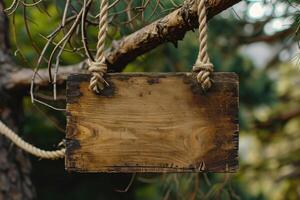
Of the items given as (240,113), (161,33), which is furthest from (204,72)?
(240,113)

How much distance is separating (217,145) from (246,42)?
2.32 metres

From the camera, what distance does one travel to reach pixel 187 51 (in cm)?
273

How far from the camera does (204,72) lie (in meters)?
1.06

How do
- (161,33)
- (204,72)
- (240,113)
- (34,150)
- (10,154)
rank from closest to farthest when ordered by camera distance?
(204,72) → (161,33) → (34,150) → (10,154) → (240,113)

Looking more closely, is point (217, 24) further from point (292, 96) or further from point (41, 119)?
point (292, 96)

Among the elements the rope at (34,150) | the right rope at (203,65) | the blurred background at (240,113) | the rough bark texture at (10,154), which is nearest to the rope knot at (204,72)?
the right rope at (203,65)

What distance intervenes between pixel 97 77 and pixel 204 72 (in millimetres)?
185

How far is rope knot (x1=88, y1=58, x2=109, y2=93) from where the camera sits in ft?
3.54

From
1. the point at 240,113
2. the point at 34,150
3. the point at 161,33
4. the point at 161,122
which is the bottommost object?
the point at 161,122

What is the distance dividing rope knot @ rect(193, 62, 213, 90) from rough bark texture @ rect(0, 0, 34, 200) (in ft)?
3.12

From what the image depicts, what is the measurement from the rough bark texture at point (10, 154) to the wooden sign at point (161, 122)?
811 mm

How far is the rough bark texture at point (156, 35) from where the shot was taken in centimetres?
118

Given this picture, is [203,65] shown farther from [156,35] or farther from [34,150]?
[34,150]

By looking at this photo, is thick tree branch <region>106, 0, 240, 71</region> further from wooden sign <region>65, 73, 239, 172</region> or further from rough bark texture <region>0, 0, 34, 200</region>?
rough bark texture <region>0, 0, 34, 200</region>
